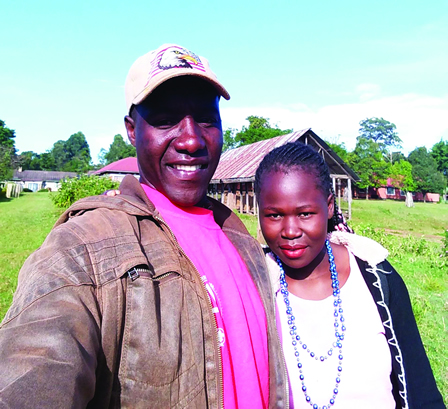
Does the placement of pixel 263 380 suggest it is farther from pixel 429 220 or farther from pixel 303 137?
pixel 429 220

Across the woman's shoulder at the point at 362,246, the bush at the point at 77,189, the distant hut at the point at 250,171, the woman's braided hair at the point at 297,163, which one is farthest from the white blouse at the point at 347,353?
the bush at the point at 77,189

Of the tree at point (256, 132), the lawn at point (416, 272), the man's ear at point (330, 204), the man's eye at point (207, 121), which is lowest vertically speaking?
the lawn at point (416, 272)

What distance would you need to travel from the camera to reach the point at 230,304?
4.85ft

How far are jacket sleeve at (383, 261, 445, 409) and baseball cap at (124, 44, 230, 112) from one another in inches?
52.3

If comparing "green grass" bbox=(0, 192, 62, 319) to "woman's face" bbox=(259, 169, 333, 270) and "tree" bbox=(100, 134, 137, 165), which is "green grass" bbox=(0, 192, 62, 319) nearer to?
"woman's face" bbox=(259, 169, 333, 270)

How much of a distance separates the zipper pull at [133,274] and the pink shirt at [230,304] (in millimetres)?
349

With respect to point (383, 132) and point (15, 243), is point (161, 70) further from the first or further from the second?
point (383, 132)

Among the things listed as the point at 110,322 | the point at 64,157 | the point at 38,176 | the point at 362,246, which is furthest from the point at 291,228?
the point at 64,157

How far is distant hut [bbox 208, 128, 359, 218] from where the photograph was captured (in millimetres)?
18141

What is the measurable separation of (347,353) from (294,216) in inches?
28.0

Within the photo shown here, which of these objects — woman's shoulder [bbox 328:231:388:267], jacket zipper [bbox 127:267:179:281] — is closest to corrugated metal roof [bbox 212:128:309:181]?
woman's shoulder [bbox 328:231:388:267]

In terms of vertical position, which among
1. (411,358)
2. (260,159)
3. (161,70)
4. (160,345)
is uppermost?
(260,159)

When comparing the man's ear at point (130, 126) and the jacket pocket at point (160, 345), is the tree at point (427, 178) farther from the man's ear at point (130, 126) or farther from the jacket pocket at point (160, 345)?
the jacket pocket at point (160, 345)

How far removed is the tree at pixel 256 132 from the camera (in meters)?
42.9
